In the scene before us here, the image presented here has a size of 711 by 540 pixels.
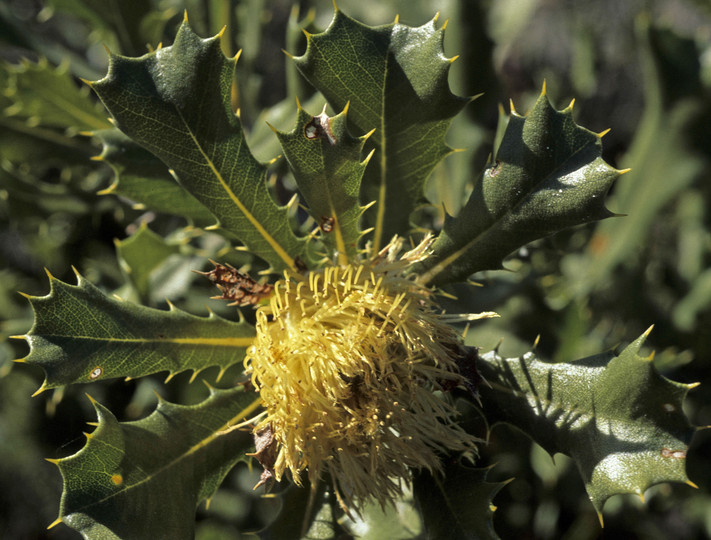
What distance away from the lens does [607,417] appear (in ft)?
3.44

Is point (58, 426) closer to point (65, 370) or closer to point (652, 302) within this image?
point (65, 370)

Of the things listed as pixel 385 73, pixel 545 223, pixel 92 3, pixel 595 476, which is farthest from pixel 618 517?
pixel 92 3

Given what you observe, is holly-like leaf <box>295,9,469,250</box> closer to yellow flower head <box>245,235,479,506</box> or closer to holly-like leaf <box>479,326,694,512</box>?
yellow flower head <box>245,235,479,506</box>

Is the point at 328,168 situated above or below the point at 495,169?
above

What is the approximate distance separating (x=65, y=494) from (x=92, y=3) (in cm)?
154

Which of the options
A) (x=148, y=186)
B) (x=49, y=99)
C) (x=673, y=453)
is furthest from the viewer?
(x=49, y=99)

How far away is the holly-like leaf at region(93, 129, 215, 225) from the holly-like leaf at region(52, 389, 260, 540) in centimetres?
45

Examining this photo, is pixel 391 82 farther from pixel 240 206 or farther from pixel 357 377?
pixel 357 377

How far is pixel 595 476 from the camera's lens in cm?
105

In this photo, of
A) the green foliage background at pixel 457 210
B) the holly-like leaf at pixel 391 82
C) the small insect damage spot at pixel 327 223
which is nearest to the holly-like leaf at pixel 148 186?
the green foliage background at pixel 457 210

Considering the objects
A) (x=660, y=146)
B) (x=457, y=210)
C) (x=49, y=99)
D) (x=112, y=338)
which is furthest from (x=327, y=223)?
(x=660, y=146)

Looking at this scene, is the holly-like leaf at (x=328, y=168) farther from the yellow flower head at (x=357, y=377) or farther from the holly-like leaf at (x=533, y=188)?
the holly-like leaf at (x=533, y=188)

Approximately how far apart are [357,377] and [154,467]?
15.8 inches

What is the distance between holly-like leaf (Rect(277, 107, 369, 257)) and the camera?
1139mm
